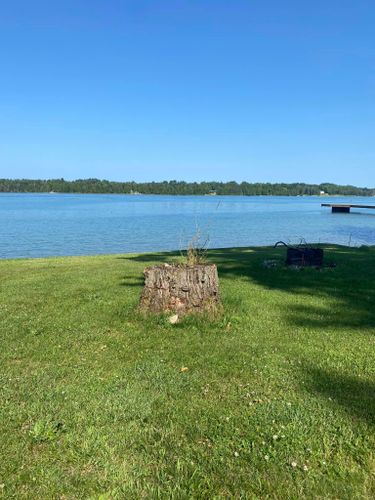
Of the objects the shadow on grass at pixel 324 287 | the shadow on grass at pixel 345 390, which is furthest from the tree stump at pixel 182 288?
the shadow on grass at pixel 345 390

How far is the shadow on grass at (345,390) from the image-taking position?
4.20m

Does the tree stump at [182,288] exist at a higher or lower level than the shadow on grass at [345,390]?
higher

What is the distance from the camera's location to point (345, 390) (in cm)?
463

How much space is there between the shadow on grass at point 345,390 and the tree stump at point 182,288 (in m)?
2.36

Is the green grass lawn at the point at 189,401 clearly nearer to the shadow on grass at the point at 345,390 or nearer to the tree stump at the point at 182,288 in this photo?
the shadow on grass at the point at 345,390

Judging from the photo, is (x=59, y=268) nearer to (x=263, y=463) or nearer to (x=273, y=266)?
(x=273, y=266)

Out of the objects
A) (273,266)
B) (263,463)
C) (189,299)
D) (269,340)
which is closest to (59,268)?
(273,266)

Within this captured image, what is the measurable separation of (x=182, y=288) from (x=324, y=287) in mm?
4255

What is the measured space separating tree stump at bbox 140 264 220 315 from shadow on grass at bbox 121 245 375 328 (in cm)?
151

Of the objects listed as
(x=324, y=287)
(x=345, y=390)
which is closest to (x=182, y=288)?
(x=345, y=390)

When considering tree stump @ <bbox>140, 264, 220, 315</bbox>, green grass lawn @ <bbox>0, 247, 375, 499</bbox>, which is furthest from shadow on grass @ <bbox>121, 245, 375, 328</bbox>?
tree stump @ <bbox>140, 264, 220, 315</bbox>

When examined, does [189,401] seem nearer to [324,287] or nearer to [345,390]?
[345,390]

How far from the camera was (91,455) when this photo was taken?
3.51 metres

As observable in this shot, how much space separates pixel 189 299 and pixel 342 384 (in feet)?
9.75
